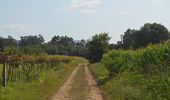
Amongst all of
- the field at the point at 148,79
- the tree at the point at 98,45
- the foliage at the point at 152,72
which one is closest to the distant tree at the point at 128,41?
the tree at the point at 98,45

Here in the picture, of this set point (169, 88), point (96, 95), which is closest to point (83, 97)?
point (96, 95)

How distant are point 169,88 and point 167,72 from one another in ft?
8.80

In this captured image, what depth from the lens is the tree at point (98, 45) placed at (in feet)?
332

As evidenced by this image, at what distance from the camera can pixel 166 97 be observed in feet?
53.0

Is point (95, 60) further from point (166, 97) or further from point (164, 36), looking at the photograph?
point (166, 97)

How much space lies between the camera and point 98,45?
102 metres

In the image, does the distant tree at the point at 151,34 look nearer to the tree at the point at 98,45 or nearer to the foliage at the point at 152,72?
the tree at the point at 98,45

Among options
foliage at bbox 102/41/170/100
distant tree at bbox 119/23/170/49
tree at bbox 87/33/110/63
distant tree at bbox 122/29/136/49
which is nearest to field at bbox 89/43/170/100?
foliage at bbox 102/41/170/100

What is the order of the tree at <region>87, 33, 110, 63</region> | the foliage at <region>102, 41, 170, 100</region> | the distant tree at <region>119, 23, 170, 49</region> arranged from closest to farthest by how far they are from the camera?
the foliage at <region>102, 41, 170, 100</region> → the distant tree at <region>119, 23, 170, 49</region> → the tree at <region>87, 33, 110, 63</region>

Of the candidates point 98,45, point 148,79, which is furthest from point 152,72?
point 98,45

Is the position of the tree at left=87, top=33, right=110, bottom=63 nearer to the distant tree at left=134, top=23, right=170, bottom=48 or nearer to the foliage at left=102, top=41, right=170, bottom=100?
the distant tree at left=134, top=23, right=170, bottom=48

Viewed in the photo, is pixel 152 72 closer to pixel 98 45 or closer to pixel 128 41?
pixel 98 45

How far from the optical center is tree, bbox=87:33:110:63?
10121 cm

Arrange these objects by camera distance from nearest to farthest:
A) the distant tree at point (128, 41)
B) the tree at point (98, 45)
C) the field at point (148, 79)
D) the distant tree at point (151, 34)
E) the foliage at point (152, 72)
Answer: the foliage at point (152, 72) → the field at point (148, 79) → the distant tree at point (151, 34) → the tree at point (98, 45) → the distant tree at point (128, 41)
